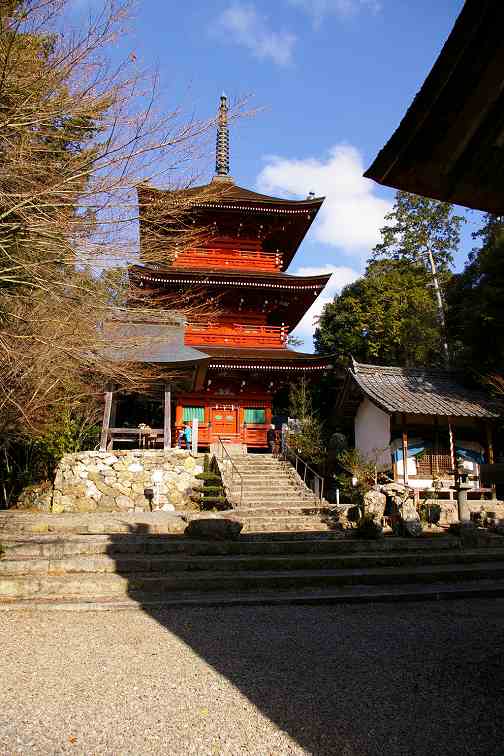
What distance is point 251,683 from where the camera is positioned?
143 inches

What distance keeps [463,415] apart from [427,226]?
15912 millimetres

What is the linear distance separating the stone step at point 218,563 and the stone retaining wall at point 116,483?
5649 mm

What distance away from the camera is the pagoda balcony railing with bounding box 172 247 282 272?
19.7m

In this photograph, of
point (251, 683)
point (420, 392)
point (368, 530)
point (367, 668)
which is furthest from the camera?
point (420, 392)

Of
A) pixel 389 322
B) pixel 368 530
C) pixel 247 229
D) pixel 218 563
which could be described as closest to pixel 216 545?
pixel 218 563

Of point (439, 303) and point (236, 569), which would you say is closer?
point (236, 569)

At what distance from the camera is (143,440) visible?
48.5 feet

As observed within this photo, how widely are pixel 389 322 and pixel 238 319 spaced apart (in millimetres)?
9370

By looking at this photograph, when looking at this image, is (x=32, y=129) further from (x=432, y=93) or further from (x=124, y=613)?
(x=124, y=613)

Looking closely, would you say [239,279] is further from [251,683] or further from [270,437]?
[251,683]

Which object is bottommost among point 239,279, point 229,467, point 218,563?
point 218,563

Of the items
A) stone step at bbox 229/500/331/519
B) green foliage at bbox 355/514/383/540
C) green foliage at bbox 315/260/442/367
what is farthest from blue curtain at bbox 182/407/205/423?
green foliage at bbox 355/514/383/540

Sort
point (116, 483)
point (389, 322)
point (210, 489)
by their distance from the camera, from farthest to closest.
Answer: point (389, 322) → point (116, 483) → point (210, 489)

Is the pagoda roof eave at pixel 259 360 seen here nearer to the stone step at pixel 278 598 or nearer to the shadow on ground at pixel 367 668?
the stone step at pixel 278 598
